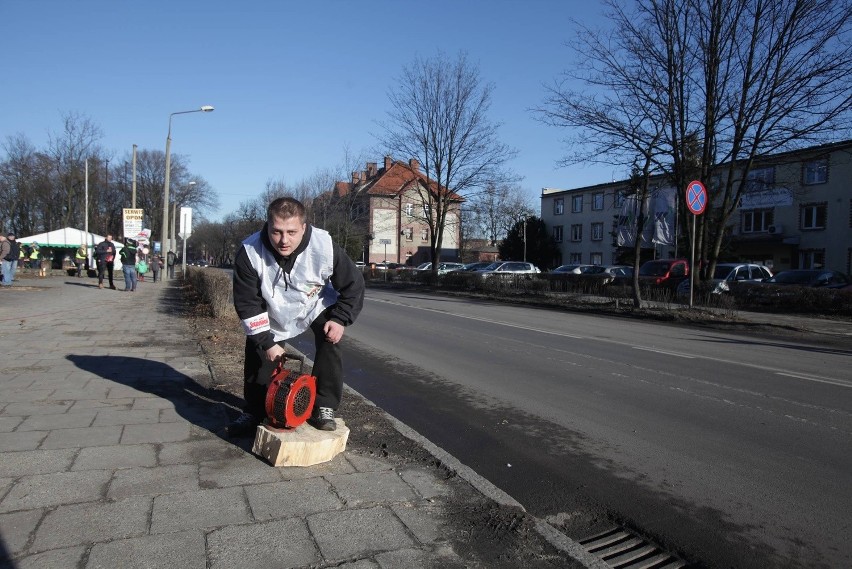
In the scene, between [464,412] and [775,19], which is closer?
[464,412]

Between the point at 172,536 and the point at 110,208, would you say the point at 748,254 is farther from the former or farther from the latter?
the point at 110,208

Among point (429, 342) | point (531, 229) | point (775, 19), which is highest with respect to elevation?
point (775, 19)

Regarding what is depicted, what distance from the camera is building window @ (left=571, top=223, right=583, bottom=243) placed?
5862 centimetres

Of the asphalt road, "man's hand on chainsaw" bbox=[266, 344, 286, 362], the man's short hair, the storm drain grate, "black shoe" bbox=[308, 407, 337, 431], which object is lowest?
the storm drain grate

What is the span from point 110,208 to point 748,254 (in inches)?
2522

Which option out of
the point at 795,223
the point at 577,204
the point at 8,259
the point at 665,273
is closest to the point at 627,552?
the point at 8,259

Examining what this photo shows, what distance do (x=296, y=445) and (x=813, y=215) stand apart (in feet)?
137

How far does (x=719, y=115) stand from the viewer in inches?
734

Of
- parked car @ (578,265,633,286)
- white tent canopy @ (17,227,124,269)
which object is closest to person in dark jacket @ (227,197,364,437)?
parked car @ (578,265,633,286)

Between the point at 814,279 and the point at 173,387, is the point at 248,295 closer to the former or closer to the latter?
the point at 173,387

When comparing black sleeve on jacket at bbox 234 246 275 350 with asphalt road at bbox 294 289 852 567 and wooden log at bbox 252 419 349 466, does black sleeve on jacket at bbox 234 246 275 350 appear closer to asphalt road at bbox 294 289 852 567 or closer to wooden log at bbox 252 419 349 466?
wooden log at bbox 252 419 349 466

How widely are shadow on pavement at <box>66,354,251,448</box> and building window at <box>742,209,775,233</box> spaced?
4246 centimetres

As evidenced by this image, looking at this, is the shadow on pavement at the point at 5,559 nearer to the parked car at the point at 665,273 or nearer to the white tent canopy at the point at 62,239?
the parked car at the point at 665,273

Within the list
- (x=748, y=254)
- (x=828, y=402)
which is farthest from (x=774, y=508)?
(x=748, y=254)
